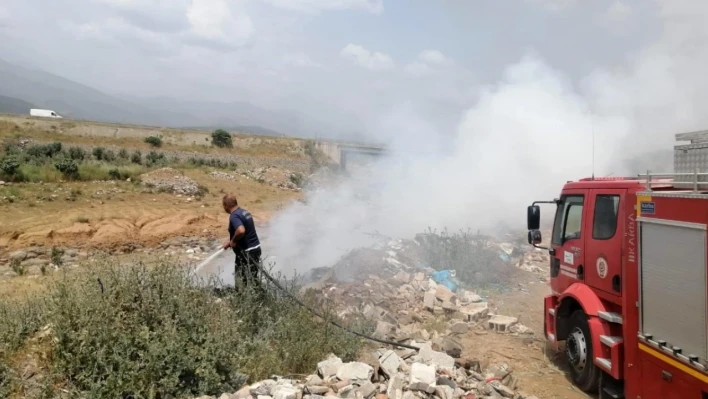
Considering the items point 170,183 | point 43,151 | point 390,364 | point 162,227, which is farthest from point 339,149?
point 390,364

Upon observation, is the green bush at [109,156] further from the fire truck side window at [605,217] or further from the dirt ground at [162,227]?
the fire truck side window at [605,217]

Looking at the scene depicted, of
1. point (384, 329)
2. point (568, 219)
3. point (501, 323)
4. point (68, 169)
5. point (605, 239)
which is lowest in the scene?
point (501, 323)

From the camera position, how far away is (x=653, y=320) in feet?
14.4

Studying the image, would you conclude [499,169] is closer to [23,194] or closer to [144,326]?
[144,326]

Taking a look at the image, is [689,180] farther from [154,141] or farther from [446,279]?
[154,141]

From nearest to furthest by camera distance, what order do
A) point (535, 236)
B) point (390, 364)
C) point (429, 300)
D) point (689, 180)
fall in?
1. point (689, 180)
2. point (390, 364)
3. point (535, 236)
4. point (429, 300)

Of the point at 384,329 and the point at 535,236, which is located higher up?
the point at 535,236

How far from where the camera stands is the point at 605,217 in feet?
18.1

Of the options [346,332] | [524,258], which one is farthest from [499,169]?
[346,332]

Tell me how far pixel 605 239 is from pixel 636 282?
0.83 metres

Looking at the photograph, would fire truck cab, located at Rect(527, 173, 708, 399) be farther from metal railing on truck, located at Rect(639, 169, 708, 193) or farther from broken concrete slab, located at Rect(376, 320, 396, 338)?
broken concrete slab, located at Rect(376, 320, 396, 338)

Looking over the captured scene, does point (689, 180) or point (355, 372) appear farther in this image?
point (355, 372)

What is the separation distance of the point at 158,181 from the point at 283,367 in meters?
23.4

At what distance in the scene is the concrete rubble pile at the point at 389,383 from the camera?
172 inches
